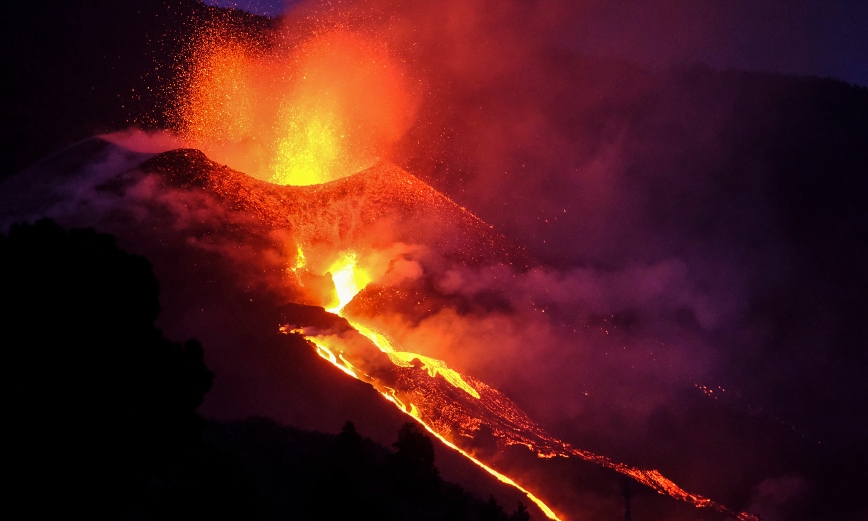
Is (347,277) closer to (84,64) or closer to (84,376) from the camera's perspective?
(84,64)

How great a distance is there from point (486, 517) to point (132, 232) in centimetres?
1525

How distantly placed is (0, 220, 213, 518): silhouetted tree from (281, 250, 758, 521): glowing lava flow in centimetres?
964

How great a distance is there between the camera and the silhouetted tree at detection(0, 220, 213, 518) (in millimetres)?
8297

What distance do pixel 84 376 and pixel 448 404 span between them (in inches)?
508

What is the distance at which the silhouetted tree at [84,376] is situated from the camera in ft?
27.2

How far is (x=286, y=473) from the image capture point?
45.9 feet

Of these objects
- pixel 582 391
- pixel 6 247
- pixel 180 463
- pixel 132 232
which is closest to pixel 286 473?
pixel 180 463

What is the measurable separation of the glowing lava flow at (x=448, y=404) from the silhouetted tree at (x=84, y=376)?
9637 millimetres

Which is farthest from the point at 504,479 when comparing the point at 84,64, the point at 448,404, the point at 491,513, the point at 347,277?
the point at 84,64

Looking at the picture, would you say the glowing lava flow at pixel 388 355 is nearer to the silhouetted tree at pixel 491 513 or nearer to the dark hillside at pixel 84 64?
the silhouetted tree at pixel 491 513

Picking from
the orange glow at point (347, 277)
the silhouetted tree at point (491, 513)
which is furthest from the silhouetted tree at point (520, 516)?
the orange glow at point (347, 277)

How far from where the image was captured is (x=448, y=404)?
20.6 meters

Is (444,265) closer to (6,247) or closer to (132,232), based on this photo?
(132,232)

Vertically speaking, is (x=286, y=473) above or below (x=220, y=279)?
below
